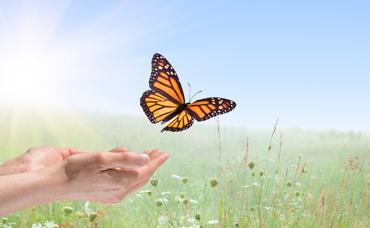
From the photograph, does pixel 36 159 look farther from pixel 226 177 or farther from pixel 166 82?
pixel 226 177

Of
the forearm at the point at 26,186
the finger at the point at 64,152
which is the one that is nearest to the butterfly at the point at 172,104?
the finger at the point at 64,152

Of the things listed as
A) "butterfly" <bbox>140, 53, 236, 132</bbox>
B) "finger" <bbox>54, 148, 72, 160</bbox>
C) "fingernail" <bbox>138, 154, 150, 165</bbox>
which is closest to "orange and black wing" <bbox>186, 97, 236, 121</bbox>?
"butterfly" <bbox>140, 53, 236, 132</bbox>

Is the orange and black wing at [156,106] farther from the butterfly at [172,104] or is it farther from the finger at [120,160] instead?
the finger at [120,160]

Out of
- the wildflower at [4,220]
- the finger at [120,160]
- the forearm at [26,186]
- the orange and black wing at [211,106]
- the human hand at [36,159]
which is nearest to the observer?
the finger at [120,160]

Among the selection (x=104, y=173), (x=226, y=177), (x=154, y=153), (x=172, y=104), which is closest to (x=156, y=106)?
(x=172, y=104)

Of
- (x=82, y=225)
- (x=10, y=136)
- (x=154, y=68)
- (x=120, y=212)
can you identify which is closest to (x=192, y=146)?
(x=10, y=136)

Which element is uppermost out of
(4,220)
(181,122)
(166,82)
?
(166,82)
